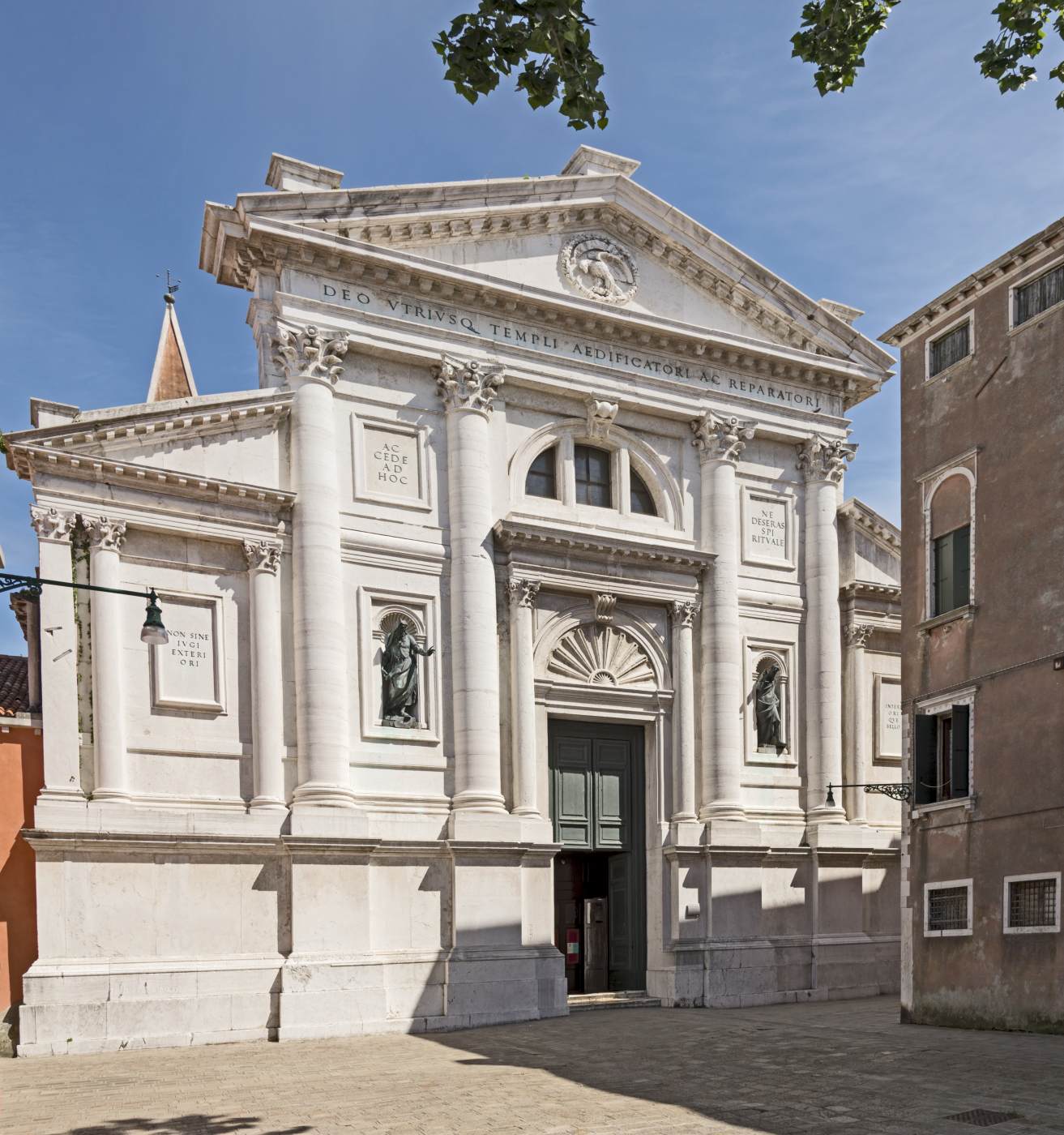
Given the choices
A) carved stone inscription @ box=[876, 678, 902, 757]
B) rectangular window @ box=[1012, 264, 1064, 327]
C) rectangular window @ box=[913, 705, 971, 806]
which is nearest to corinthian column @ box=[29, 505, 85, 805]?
rectangular window @ box=[913, 705, 971, 806]

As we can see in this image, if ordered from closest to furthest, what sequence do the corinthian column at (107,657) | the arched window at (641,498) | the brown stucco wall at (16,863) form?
the brown stucco wall at (16,863), the corinthian column at (107,657), the arched window at (641,498)

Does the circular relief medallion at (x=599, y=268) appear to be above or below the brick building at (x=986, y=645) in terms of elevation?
above

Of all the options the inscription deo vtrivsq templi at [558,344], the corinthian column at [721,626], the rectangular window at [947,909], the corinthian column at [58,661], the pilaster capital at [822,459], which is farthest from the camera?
the pilaster capital at [822,459]

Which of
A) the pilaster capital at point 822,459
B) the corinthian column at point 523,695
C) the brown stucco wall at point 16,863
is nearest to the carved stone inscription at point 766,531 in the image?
the pilaster capital at point 822,459

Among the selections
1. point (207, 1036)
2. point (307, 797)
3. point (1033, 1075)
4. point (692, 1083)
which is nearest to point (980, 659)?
point (1033, 1075)

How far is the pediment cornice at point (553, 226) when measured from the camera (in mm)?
22781

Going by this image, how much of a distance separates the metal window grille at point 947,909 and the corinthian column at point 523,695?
7146 mm

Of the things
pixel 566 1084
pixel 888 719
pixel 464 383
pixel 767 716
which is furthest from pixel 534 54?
pixel 888 719

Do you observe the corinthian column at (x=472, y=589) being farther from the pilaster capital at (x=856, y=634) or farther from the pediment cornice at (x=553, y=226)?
the pilaster capital at (x=856, y=634)

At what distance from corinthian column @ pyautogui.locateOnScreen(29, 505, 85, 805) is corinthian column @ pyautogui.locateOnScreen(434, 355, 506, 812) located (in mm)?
6707

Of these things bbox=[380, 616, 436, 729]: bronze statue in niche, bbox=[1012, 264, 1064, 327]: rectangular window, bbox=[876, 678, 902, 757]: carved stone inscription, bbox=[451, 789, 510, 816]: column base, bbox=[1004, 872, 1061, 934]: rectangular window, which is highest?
bbox=[1012, 264, 1064, 327]: rectangular window

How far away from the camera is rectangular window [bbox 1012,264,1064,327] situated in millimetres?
19328

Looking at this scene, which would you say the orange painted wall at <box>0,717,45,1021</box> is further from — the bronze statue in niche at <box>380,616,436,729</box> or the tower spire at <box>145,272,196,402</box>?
the tower spire at <box>145,272,196,402</box>

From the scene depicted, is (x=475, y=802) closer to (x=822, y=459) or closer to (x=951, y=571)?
(x=951, y=571)
